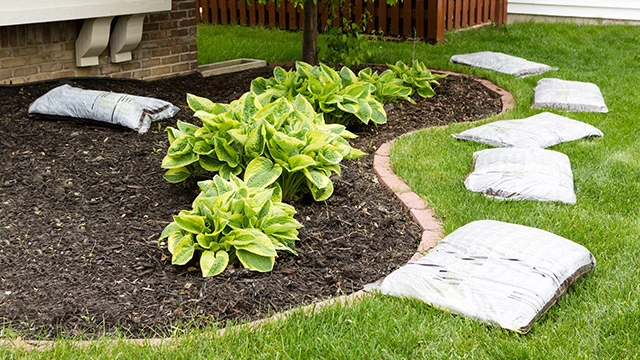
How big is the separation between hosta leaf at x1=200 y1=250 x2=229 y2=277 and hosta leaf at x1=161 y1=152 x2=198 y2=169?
2.70 feet

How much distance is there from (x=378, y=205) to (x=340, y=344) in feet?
4.86

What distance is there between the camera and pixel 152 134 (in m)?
5.26

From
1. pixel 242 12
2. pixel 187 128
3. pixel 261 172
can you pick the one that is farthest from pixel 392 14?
pixel 261 172

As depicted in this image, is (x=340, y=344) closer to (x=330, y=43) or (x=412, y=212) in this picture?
(x=412, y=212)

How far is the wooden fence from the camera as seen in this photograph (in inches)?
388

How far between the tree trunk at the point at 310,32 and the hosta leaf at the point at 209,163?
130 inches

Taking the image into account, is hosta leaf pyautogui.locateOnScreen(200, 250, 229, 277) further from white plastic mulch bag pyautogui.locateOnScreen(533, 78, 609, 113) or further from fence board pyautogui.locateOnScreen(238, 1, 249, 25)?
fence board pyautogui.locateOnScreen(238, 1, 249, 25)

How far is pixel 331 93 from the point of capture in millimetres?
5430

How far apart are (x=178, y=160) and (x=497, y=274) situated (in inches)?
70.8

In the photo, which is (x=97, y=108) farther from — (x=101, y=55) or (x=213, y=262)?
(x=213, y=262)

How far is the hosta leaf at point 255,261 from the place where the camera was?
3.42 m

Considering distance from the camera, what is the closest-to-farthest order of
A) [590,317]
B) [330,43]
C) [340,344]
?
[340,344], [590,317], [330,43]

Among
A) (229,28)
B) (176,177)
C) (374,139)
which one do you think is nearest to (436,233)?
(176,177)

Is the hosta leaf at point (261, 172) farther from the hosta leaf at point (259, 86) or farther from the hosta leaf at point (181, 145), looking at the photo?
the hosta leaf at point (259, 86)
